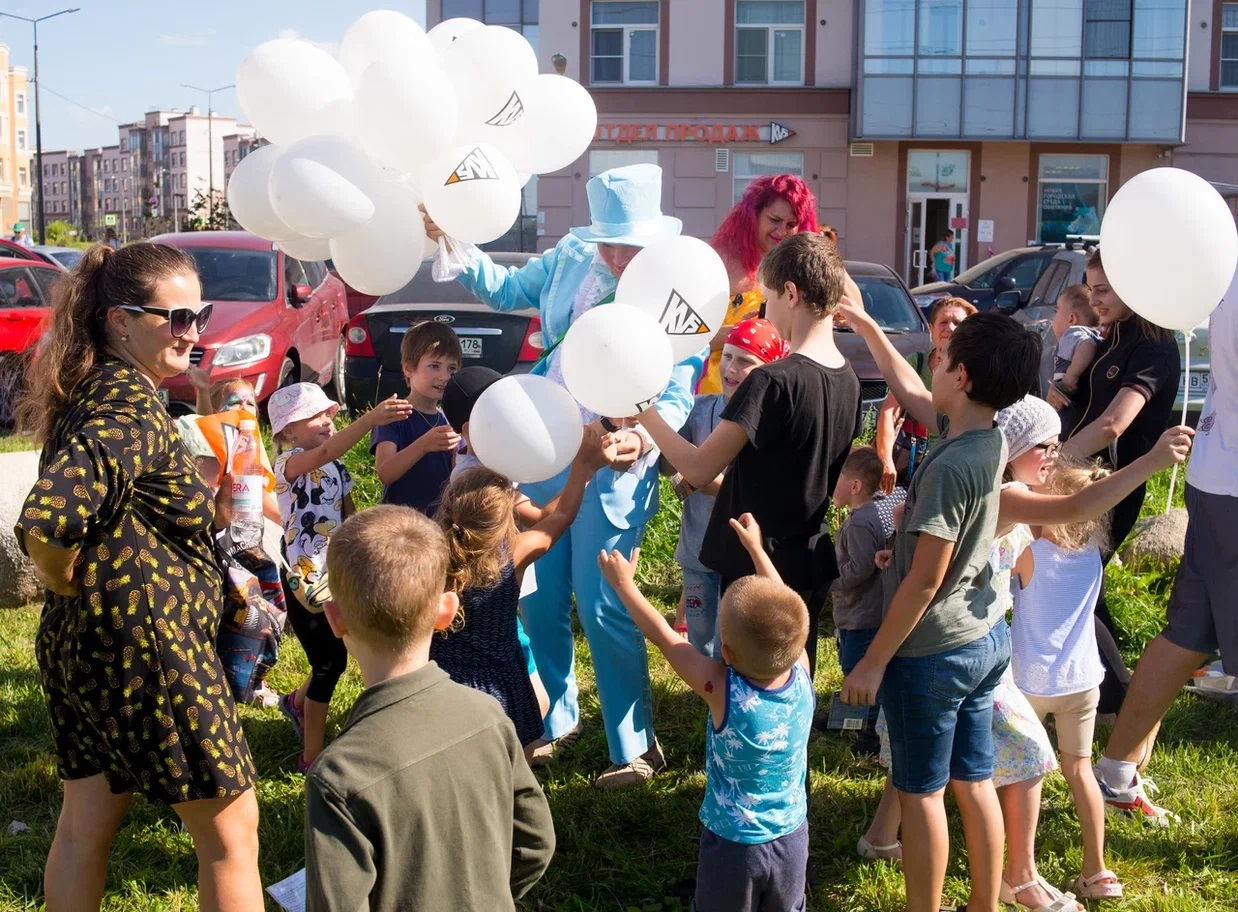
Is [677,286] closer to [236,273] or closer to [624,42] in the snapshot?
[236,273]

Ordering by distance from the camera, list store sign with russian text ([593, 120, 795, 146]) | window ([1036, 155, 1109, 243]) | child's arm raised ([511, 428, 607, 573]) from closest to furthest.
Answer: child's arm raised ([511, 428, 607, 573])
window ([1036, 155, 1109, 243])
store sign with russian text ([593, 120, 795, 146])

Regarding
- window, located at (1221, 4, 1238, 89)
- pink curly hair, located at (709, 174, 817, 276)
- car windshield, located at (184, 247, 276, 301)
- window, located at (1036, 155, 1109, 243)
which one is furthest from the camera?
window, located at (1221, 4, 1238, 89)

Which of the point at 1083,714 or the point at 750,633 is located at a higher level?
the point at 750,633

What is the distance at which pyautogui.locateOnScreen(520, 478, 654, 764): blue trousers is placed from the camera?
12.8ft

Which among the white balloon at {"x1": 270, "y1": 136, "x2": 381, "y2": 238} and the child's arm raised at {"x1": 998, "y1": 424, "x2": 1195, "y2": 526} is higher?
the white balloon at {"x1": 270, "y1": 136, "x2": 381, "y2": 238}

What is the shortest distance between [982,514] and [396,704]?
61.4 inches

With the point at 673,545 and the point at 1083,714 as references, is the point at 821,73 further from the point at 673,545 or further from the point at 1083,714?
the point at 1083,714

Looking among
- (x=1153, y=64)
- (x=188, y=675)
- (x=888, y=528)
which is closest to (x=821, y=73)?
(x=1153, y=64)

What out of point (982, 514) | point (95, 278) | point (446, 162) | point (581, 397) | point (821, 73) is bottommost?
point (982, 514)

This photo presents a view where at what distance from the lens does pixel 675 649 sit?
2777 mm

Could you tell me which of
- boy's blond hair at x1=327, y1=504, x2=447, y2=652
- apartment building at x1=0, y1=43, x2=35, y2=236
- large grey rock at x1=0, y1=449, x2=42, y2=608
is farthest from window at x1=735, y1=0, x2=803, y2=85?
apartment building at x1=0, y1=43, x2=35, y2=236

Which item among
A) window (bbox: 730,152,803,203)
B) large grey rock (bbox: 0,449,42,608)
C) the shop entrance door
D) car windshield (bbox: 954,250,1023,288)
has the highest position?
window (bbox: 730,152,803,203)

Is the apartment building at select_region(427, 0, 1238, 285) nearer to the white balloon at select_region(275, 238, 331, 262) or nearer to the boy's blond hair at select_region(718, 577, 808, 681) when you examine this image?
the white balloon at select_region(275, 238, 331, 262)

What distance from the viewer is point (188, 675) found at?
2.54m
